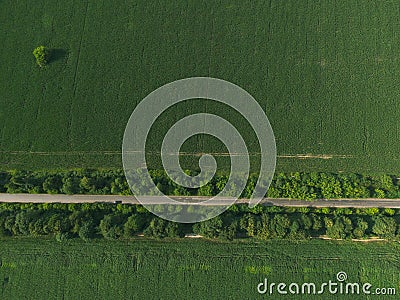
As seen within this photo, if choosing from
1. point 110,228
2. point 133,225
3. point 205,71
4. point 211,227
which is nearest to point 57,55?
point 205,71

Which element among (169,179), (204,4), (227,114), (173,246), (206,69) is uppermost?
(204,4)

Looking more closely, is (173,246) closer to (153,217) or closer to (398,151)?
(153,217)

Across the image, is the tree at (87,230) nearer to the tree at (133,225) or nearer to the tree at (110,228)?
the tree at (110,228)

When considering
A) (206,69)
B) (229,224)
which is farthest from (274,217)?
(206,69)

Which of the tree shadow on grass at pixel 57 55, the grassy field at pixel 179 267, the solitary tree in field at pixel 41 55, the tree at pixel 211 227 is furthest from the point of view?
the tree shadow on grass at pixel 57 55

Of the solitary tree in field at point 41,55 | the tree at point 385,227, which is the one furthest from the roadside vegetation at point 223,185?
the solitary tree in field at point 41,55

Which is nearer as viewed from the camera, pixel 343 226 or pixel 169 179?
pixel 343 226

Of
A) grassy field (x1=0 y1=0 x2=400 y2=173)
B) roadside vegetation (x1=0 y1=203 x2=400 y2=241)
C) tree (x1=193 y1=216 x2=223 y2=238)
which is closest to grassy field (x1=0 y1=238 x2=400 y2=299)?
roadside vegetation (x1=0 y1=203 x2=400 y2=241)
